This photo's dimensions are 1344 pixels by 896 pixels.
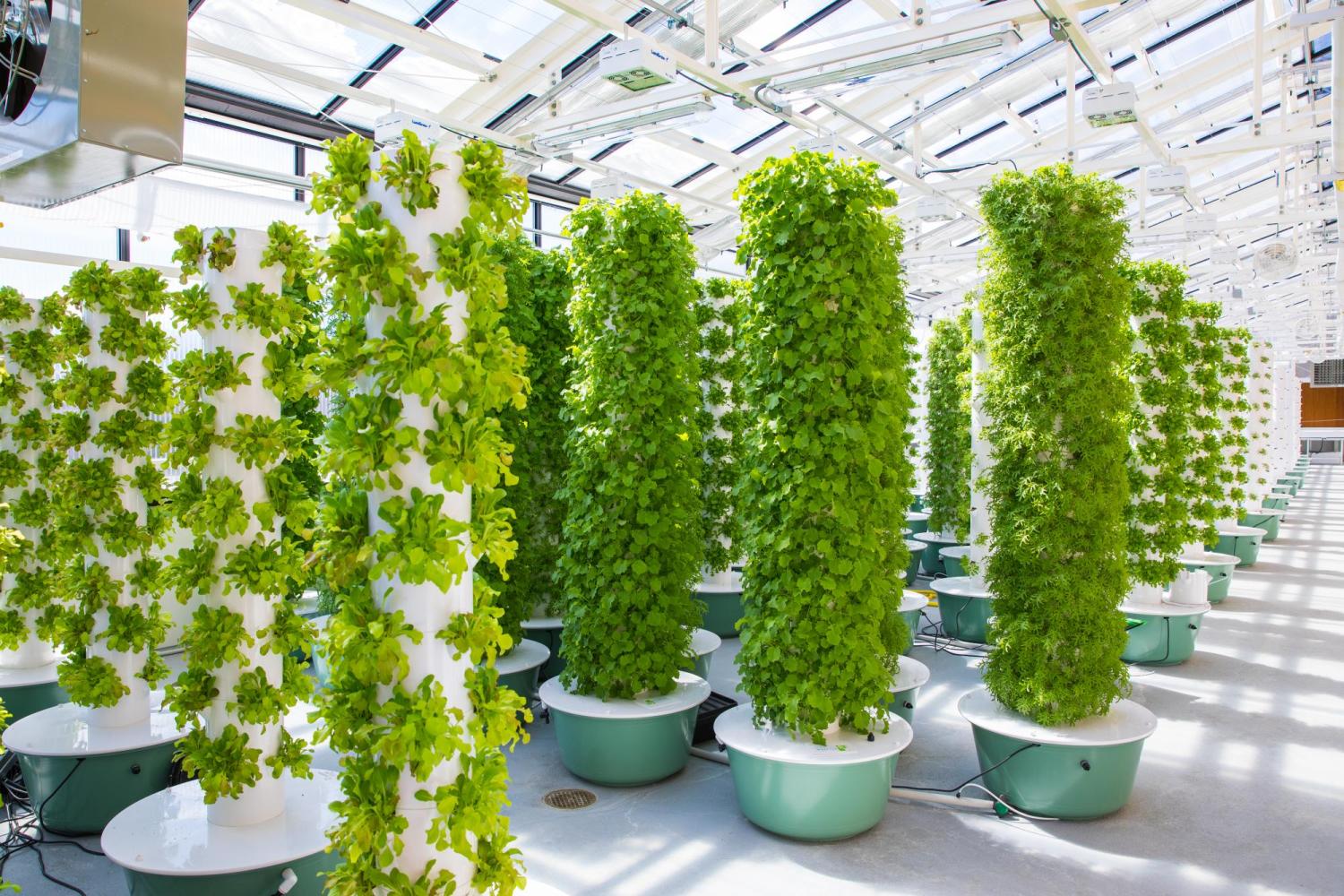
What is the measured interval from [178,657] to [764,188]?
5609 mm

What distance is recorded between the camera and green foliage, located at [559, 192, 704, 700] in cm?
439

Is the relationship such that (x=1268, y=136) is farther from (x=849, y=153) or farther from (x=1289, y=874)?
(x=1289, y=874)

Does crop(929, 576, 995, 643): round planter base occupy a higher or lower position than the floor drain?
higher

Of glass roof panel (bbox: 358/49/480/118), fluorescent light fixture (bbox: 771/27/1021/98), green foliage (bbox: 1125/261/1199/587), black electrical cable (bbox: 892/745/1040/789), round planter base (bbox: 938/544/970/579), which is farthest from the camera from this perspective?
round planter base (bbox: 938/544/970/579)

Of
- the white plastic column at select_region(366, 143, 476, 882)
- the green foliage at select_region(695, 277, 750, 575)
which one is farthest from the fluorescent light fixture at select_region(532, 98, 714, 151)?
the white plastic column at select_region(366, 143, 476, 882)

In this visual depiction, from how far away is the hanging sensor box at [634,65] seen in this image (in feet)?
14.6

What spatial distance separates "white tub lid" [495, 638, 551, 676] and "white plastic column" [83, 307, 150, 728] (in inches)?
70.1

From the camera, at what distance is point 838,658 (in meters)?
3.81

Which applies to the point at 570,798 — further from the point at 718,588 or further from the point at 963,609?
the point at 963,609

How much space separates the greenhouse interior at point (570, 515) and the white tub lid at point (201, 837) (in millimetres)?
21

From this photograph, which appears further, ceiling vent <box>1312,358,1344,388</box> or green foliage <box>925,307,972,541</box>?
ceiling vent <box>1312,358,1344,388</box>

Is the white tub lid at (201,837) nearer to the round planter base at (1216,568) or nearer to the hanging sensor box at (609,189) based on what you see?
the hanging sensor box at (609,189)

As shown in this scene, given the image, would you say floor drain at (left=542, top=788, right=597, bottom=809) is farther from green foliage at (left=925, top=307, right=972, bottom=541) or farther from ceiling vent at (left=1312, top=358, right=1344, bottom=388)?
ceiling vent at (left=1312, top=358, right=1344, bottom=388)

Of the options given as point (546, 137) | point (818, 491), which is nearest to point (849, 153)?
point (546, 137)
